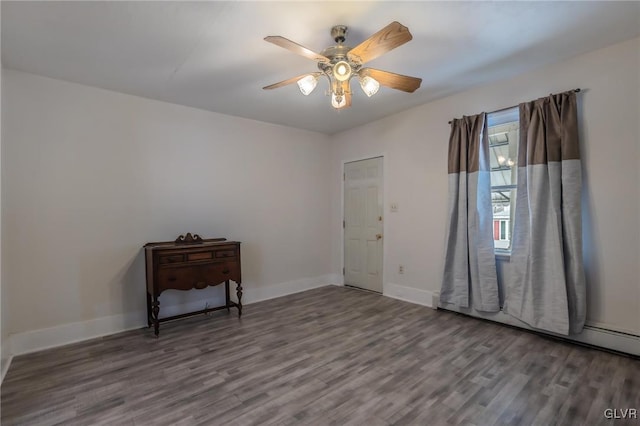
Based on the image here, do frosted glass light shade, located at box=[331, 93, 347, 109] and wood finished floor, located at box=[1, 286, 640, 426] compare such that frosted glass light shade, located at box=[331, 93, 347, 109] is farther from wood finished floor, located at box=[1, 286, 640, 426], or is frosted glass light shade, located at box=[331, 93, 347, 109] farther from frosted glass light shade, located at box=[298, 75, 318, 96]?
wood finished floor, located at box=[1, 286, 640, 426]

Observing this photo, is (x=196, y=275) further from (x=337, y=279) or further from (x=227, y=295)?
(x=337, y=279)

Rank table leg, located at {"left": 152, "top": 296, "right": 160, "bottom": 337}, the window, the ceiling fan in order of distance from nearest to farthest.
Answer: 1. the ceiling fan
2. table leg, located at {"left": 152, "top": 296, "right": 160, "bottom": 337}
3. the window

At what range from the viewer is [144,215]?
11.2 feet

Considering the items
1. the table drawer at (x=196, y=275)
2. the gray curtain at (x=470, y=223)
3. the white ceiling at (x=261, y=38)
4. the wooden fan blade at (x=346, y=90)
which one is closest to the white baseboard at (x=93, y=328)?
the table drawer at (x=196, y=275)

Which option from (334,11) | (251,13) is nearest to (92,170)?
(251,13)

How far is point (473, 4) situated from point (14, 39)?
3314mm

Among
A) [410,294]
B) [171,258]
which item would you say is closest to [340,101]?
[171,258]

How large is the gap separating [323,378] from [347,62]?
2.32m

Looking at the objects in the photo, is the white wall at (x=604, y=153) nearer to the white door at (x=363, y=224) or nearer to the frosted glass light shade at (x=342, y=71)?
the white door at (x=363, y=224)

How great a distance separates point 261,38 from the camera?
90.9 inches

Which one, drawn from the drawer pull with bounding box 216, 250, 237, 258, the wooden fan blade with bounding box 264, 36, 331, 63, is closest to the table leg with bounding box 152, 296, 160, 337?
the drawer pull with bounding box 216, 250, 237, 258

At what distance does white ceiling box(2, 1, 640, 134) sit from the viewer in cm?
199

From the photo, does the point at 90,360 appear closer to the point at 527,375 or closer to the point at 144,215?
the point at 144,215

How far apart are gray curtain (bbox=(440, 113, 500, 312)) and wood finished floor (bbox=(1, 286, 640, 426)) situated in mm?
379
